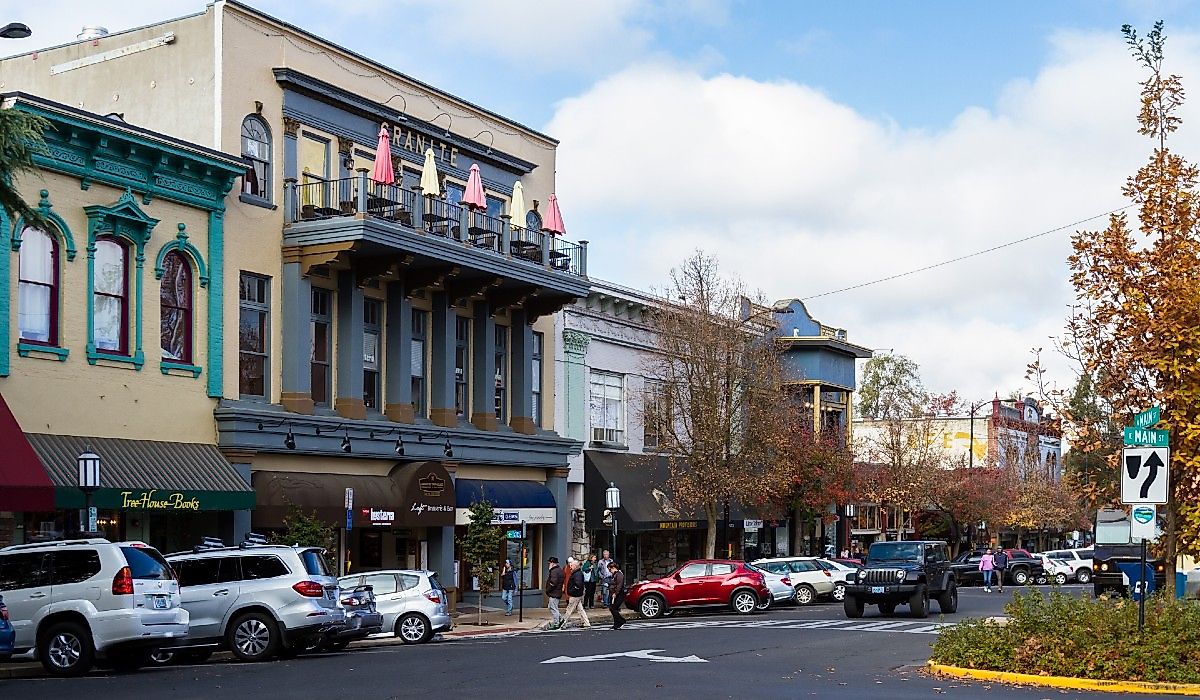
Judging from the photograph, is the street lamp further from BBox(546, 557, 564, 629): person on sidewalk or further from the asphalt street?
BBox(546, 557, 564, 629): person on sidewalk

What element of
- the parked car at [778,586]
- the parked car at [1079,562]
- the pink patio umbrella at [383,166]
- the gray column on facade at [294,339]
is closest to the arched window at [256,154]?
the gray column on facade at [294,339]

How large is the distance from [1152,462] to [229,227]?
67.2ft

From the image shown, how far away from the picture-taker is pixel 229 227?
32188mm

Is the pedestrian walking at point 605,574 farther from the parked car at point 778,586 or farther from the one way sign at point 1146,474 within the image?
the one way sign at point 1146,474

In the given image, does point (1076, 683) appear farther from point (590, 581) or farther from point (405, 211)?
point (590, 581)

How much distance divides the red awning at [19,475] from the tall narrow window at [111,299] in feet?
12.3

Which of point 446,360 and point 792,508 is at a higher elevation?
point 446,360

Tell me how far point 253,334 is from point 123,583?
506 inches

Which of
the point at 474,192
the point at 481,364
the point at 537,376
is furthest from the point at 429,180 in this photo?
the point at 537,376

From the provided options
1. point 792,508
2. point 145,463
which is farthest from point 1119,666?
point 792,508

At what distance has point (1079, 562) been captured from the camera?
208ft

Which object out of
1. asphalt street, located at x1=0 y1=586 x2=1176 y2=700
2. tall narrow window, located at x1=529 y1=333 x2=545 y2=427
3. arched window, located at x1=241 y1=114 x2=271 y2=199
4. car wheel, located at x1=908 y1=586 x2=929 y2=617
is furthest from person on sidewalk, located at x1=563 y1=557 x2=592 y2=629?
arched window, located at x1=241 y1=114 x2=271 y2=199

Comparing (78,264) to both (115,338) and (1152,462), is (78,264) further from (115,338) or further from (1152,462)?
(1152,462)

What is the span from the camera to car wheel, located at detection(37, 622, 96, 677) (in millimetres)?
20781
